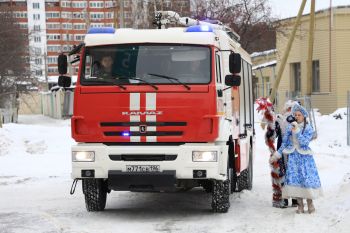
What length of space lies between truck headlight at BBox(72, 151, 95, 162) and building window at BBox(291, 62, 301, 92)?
26201mm

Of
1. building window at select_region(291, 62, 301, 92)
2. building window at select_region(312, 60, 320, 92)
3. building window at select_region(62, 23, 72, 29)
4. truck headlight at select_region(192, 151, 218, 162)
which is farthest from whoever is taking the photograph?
building window at select_region(62, 23, 72, 29)

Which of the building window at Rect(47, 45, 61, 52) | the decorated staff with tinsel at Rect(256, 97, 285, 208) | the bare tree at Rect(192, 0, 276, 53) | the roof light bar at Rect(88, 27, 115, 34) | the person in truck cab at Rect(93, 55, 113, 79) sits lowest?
the decorated staff with tinsel at Rect(256, 97, 285, 208)

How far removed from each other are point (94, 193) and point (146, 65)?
220cm

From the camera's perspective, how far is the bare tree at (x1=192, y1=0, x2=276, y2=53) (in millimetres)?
34844

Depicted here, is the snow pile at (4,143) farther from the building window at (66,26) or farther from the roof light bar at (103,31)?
the building window at (66,26)

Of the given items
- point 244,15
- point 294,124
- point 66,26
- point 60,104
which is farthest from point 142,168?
point 66,26

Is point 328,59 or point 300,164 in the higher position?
point 328,59

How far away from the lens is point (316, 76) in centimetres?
3216

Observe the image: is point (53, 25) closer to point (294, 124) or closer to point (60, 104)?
point (60, 104)

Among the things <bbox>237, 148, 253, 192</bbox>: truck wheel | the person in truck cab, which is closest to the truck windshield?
the person in truck cab

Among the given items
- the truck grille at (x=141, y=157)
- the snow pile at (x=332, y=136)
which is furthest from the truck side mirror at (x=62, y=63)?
the snow pile at (x=332, y=136)

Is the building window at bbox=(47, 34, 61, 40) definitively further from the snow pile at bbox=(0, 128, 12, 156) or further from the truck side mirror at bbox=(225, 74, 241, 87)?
the truck side mirror at bbox=(225, 74, 241, 87)

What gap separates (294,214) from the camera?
9469mm

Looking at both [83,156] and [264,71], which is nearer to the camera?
[83,156]
